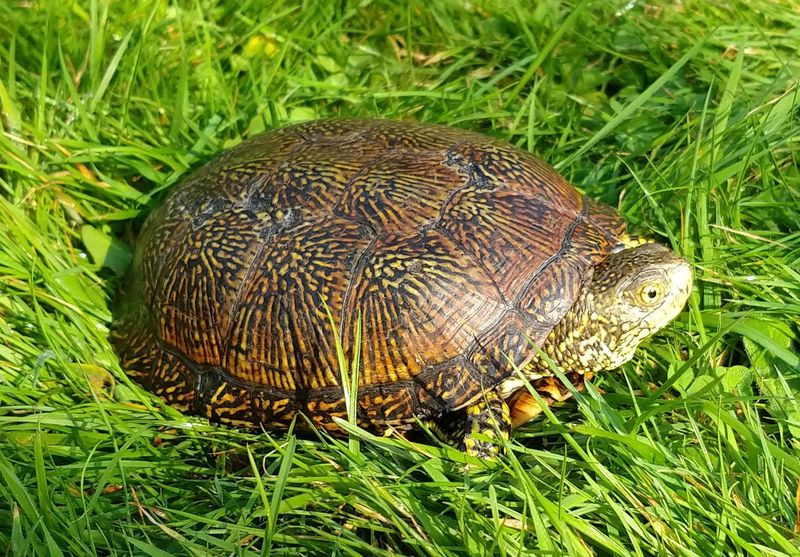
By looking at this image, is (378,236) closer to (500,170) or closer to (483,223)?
(483,223)

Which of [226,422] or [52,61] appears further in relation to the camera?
[52,61]

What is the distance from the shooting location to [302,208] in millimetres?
2518

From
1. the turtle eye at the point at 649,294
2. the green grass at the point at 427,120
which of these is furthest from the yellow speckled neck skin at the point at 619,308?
the green grass at the point at 427,120

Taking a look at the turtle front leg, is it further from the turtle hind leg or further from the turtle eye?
the turtle eye

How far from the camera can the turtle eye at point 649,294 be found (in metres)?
2.42

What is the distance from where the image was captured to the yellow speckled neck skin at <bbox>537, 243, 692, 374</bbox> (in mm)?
2412

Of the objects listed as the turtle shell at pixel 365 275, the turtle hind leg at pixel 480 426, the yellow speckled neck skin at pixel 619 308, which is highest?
the turtle shell at pixel 365 275

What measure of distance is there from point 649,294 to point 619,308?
0.38 ft

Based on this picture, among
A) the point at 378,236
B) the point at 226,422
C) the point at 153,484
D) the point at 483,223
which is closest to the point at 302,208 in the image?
the point at 378,236

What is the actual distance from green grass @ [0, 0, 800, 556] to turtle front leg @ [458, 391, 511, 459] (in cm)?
10

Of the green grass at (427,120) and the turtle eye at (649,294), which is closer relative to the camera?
the green grass at (427,120)

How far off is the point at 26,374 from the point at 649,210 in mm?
2495

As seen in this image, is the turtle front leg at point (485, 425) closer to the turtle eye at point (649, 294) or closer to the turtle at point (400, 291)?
the turtle at point (400, 291)

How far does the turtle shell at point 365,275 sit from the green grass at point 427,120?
0.19m
